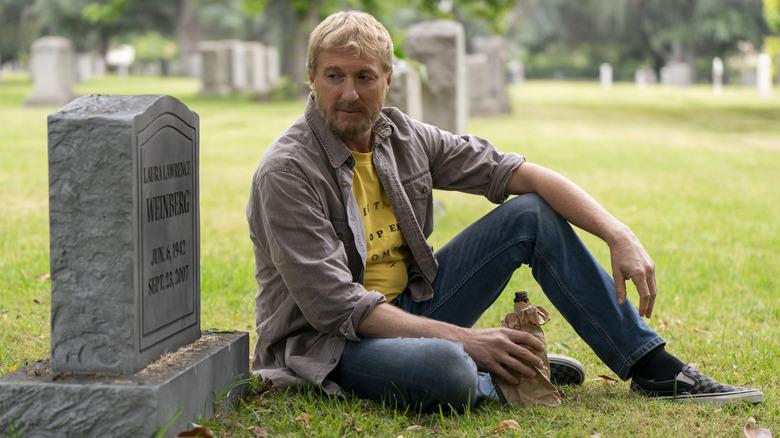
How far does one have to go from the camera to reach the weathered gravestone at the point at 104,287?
2.76 m

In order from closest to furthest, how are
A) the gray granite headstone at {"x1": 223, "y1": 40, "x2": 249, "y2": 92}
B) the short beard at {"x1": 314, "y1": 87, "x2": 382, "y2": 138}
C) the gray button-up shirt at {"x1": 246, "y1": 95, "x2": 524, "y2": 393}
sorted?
1. the gray button-up shirt at {"x1": 246, "y1": 95, "x2": 524, "y2": 393}
2. the short beard at {"x1": 314, "y1": 87, "x2": 382, "y2": 138}
3. the gray granite headstone at {"x1": 223, "y1": 40, "x2": 249, "y2": 92}

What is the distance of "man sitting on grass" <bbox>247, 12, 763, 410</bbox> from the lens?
10.3 ft

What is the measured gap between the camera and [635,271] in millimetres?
3342

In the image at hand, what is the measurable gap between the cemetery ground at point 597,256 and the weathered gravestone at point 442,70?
3.27 ft

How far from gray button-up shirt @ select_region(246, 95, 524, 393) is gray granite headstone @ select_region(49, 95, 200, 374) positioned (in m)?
0.41

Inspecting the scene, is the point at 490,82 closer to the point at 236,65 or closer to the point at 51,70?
the point at 236,65

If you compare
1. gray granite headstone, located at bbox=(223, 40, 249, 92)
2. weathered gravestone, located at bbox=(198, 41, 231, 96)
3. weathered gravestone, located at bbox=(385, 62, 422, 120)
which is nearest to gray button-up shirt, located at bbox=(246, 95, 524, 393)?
weathered gravestone, located at bbox=(385, 62, 422, 120)

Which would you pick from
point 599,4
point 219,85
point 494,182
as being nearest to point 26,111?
point 219,85

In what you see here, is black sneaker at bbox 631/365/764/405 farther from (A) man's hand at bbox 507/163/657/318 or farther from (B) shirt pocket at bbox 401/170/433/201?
(B) shirt pocket at bbox 401/170/433/201

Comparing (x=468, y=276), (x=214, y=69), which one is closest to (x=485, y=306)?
(x=468, y=276)

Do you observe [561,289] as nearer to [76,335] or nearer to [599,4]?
[76,335]

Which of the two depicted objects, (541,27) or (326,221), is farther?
(541,27)

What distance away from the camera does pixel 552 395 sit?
11.2 ft

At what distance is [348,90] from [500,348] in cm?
105
